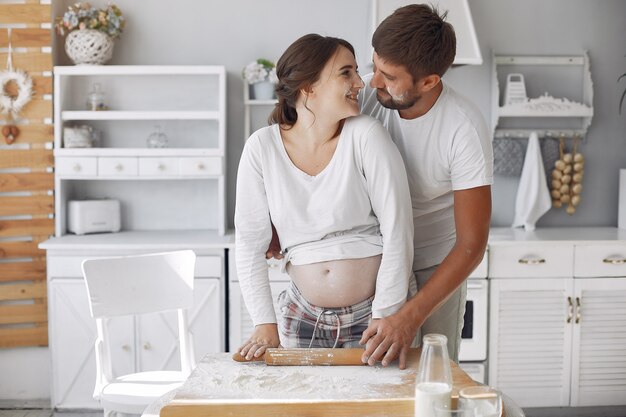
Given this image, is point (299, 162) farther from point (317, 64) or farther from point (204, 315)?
point (204, 315)

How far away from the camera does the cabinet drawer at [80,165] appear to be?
374cm

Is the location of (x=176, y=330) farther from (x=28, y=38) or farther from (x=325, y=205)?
(x=325, y=205)

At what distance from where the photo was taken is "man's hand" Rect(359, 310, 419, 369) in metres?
1.78

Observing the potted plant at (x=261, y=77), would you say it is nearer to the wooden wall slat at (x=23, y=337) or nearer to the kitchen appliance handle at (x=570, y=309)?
the wooden wall slat at (x=23, y=337)

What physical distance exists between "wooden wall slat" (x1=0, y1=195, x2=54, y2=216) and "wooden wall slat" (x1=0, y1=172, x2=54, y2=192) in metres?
0.01

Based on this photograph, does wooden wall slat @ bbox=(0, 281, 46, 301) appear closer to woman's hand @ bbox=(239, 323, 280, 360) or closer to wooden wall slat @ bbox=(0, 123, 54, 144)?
wooden wall slat @ bbox=(0, 123, 54, 144)

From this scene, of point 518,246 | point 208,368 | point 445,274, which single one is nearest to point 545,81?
point 518,246

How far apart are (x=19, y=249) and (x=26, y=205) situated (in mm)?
225

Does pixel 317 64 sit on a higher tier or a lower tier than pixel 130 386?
higher

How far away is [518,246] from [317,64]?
2.09 m

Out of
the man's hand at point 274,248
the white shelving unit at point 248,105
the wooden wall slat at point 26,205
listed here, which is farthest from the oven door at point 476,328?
the wooden wall slat at point 26,205

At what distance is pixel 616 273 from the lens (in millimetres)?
3697

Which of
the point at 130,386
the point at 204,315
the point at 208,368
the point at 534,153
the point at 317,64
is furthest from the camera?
the point at 534,153

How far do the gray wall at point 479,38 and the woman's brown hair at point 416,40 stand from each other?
2033mm
